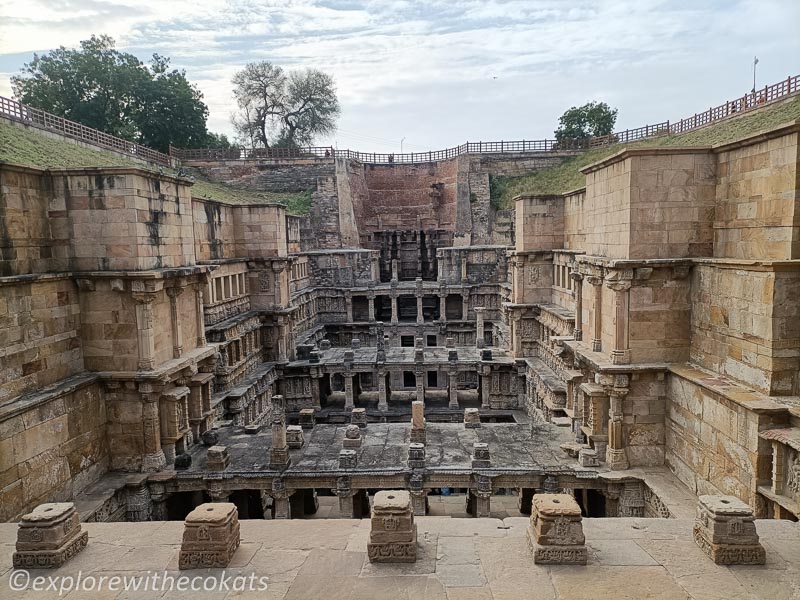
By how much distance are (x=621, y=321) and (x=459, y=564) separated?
8189 mm

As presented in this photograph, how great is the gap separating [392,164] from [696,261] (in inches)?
1587

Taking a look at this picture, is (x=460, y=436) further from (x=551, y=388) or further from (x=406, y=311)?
(x=406, y=311)

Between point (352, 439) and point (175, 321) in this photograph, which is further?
point (352, 439)

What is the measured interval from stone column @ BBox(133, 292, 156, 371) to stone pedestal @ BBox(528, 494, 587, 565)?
10.7 meters

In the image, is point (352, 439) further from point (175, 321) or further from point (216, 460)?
point (175, 321)

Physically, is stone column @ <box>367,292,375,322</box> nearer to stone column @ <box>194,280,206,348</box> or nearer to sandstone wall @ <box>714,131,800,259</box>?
stone column @ <box>194,280,206,348</box>

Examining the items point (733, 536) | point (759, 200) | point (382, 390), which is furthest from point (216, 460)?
point (759, 200)

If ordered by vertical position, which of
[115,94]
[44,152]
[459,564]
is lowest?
[459,564]

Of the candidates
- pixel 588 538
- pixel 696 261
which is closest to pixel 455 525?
pixel 588 538

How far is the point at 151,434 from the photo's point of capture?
1476cm

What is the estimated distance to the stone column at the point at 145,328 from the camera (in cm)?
1413

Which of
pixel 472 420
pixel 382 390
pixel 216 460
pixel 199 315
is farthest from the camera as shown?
pixel 382 390

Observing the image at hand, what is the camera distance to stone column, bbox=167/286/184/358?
15.4m

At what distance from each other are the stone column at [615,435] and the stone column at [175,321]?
38.4 feet
